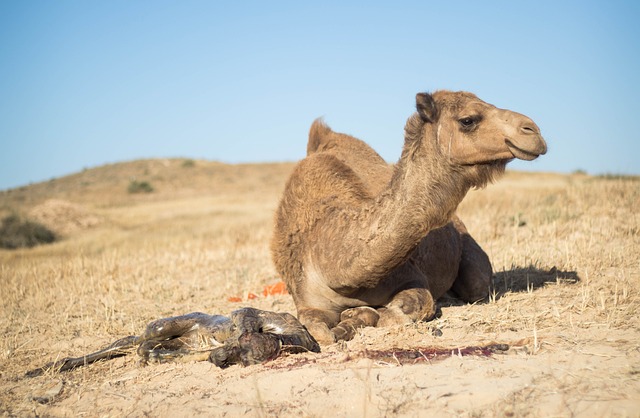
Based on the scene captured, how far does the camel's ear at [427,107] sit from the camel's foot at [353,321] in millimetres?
1944

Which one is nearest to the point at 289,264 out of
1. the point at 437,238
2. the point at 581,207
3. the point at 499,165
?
the point at 437,238

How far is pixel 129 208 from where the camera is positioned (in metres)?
33.7

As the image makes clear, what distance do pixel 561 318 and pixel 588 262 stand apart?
9.26ft

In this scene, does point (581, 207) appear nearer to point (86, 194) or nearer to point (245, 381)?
point (245, 381)

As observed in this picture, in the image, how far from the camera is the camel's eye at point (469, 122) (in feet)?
18.2

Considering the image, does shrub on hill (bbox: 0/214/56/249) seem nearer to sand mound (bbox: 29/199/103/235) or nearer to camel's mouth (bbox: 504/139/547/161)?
sand mound (bbox: 29/199/103/235)

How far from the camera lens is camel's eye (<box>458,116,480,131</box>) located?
218 inches

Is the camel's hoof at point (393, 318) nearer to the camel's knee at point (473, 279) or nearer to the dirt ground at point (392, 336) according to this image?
the dirt ground at point (392, 336)

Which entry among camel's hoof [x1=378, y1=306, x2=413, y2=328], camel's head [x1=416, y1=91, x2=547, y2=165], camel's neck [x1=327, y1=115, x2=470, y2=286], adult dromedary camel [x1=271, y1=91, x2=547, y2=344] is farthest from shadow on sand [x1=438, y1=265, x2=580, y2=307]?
camel's head [x1=416, y1=91, x2=547, y2=165]

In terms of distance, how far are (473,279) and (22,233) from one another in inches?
834

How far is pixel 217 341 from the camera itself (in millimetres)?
5969

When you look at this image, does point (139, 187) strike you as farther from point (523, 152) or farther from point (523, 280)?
point (523, 152)

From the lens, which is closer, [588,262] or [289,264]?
[289,264]

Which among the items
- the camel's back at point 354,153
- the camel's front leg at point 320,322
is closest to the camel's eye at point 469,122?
the camel's back at point 354,153
